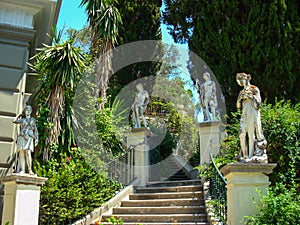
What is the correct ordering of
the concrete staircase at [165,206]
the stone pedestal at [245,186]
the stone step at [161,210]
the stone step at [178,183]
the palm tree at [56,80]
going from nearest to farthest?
the stone pedestal at [245,186], the concrete staircase at [165,206], the stone step at [161,210], the palm tree at [56,80], the stone step at [178,183]

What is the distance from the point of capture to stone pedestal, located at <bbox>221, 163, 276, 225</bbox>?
5582mm

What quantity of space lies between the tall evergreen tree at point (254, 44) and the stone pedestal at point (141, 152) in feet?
13.4

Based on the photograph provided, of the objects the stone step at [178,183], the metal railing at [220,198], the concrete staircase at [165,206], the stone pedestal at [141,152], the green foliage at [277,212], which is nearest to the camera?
the green foliage at [277,212]

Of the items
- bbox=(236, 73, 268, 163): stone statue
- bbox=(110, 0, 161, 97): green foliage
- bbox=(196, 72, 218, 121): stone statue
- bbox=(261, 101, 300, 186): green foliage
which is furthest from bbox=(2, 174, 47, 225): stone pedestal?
bbox=(110, 0, 161, 97): green foliage

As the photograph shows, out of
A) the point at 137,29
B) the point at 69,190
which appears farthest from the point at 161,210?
the point at 137,29

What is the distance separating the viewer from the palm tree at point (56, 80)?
9617mm

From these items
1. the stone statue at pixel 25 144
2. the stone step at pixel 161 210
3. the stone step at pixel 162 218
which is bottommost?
the stone step at pixel 162 218

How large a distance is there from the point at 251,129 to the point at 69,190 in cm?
456

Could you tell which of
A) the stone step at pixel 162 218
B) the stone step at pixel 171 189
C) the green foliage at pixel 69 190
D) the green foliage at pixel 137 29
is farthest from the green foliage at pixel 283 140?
the green foliage at pixel 137 29

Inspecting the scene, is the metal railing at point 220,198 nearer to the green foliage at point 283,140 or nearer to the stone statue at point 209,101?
the green foliage at point 283,140

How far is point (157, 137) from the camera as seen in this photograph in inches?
642

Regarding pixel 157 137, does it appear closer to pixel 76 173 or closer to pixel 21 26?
pixel 76 173

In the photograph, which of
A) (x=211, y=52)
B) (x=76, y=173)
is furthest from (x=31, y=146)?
(x=211, y=52)

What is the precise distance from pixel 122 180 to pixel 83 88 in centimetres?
323
